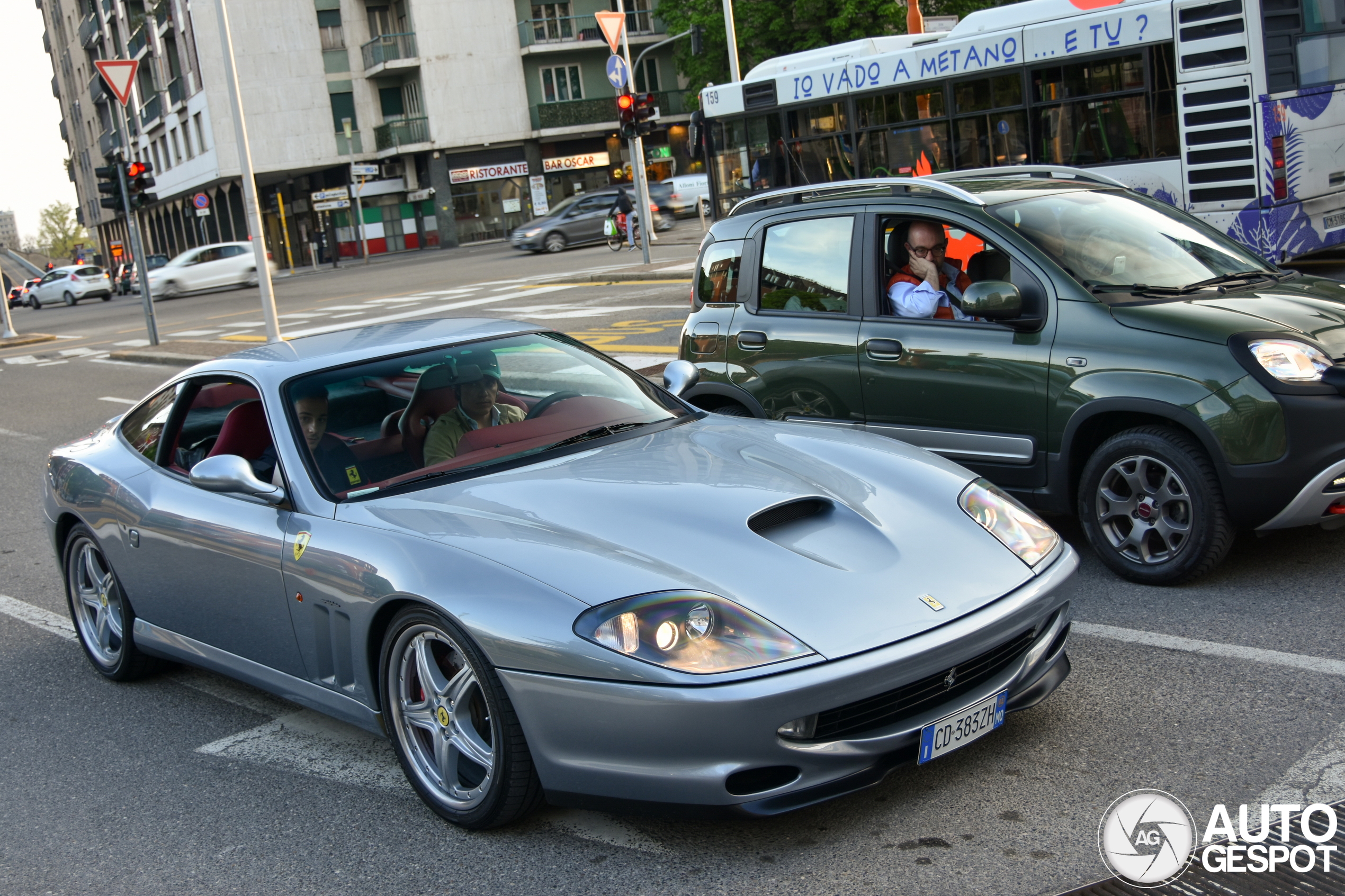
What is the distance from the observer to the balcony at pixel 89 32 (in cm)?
8181

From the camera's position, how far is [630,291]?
21.0 meters

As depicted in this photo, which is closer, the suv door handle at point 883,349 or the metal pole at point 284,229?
the suv door handle at point 883,349

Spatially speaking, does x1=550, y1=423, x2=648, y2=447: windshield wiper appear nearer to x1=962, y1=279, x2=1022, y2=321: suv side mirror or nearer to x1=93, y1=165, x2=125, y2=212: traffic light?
x1=962, y1=279, x2=1022, y2=321: suv side mirror

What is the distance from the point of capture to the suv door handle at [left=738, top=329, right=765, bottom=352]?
21.5 feet

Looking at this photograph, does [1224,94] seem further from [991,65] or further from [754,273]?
[754,273]

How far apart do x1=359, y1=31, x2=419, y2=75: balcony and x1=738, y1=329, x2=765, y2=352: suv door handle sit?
173ft

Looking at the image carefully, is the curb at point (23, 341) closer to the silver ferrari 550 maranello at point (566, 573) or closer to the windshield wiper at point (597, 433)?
the silver ferrari 550 maranello at point (566, 573)

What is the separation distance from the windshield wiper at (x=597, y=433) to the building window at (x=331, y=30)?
57.7 meters

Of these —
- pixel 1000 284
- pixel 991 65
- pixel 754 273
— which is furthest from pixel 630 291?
pixel 1000 284

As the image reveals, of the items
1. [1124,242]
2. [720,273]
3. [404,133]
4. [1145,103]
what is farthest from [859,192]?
[404,133]

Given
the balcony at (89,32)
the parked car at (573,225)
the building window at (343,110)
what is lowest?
the parked car at (573,225)

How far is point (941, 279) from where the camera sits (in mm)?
6090

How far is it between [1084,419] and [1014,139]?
31.4ft

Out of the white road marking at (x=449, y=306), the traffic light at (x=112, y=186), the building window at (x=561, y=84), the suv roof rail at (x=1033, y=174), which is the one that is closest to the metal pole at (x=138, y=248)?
the traffic light at (x=112, y=186)
